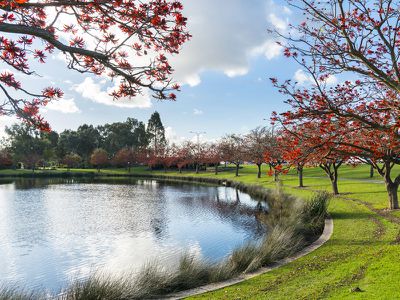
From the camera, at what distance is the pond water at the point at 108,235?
530 inches

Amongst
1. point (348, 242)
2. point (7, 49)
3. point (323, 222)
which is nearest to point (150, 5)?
point (7, 49)

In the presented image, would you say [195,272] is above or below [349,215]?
below

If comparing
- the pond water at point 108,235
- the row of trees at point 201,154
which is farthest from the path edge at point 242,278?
the row of trees at point 201,154

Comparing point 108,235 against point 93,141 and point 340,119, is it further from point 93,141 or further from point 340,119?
point 93,141

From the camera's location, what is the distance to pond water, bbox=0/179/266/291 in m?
13.5

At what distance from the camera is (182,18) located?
6.09 m

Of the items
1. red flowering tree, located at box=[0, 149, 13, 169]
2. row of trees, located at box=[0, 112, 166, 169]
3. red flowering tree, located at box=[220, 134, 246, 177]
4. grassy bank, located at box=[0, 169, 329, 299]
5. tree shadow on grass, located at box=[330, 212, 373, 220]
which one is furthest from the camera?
row of trees, located at box=[0, 112, 166, 169]

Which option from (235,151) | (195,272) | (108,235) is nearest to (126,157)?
(235,151)

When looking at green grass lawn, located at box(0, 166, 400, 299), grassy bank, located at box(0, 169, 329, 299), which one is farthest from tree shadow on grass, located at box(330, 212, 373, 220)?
green grass lawn, located at box(0, 166, 400, 299)

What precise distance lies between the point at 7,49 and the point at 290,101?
7.41 meters

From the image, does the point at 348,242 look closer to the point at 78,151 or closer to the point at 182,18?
the point at 182,18

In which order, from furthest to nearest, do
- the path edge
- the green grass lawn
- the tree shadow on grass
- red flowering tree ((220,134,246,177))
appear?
red flowering tree ((220,134,246,177)) → the tree shadow on grass → the path edge → the green grass lawn

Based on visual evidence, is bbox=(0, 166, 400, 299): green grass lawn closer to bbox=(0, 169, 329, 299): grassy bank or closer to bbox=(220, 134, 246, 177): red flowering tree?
bbox=(0, 169, 329, 299): grassy bank

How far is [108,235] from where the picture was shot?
61.2 ft
